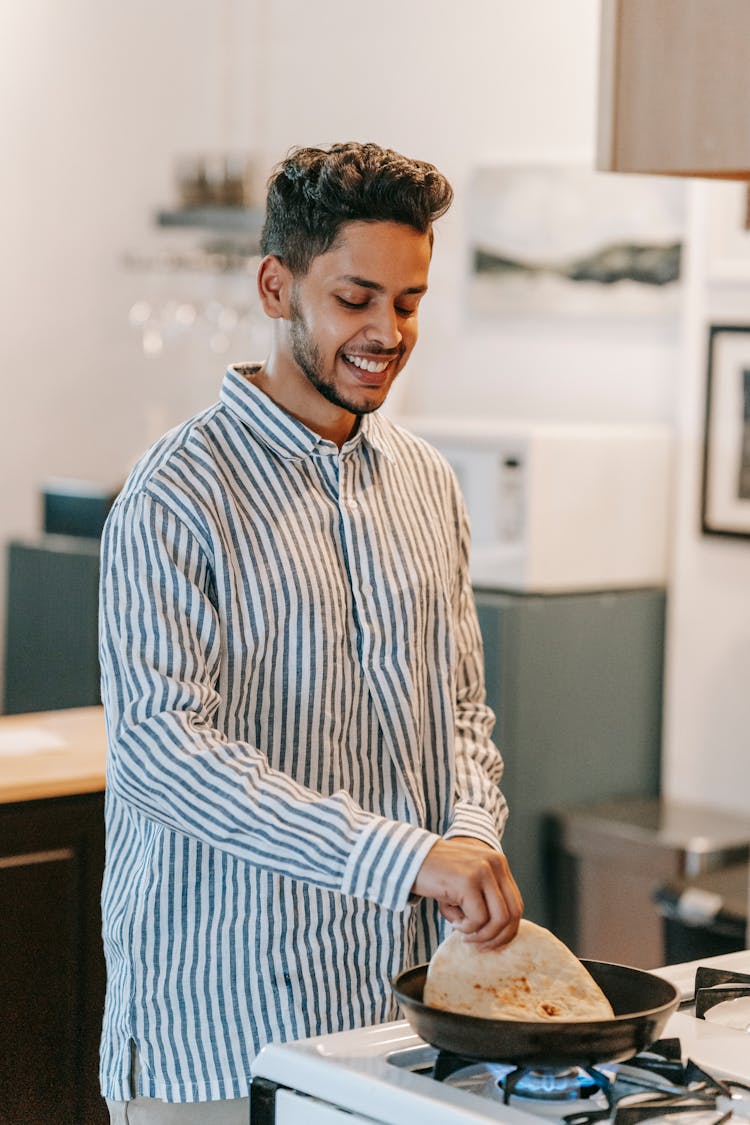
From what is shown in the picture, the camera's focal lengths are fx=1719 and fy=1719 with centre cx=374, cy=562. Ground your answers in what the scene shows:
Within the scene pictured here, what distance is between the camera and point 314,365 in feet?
5.62

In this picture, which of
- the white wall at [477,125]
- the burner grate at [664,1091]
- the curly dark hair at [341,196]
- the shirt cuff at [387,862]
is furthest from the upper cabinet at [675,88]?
the white wall at [477,125]

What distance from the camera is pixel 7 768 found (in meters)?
2.74

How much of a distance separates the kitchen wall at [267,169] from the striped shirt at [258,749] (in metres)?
2.22

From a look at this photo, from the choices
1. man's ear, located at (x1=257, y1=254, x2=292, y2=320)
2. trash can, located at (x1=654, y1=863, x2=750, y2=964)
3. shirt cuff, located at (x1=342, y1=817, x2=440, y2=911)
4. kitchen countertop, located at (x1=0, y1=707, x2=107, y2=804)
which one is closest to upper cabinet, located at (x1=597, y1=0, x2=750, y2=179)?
man's ear, located at (x1=257, y1=254, x2=292, y2=320)

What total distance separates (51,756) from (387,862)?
1.43m

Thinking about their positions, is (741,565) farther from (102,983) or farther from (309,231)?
(309,231)

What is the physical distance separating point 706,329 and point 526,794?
3.66 ft

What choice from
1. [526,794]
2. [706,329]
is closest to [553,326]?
[706,329]

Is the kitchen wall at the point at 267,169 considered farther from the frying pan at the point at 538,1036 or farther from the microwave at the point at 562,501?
the frying pan at the point at 538,1036

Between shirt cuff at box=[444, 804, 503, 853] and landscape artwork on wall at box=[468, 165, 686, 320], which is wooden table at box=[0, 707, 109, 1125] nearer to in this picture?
shirt cuff at box=[444, 804, 503, 853]

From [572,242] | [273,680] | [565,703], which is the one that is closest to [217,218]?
[572,242]

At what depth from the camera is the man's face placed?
168 cm

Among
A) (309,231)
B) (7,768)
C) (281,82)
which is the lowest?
(7,768)

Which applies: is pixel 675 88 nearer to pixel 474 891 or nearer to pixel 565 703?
pixel 474 891
